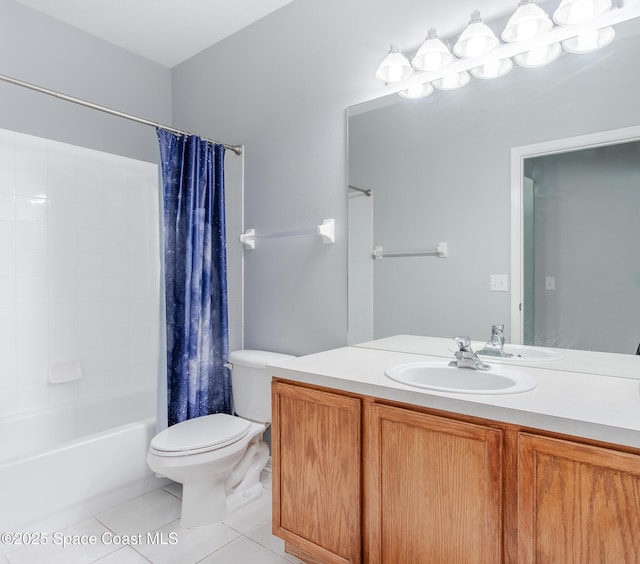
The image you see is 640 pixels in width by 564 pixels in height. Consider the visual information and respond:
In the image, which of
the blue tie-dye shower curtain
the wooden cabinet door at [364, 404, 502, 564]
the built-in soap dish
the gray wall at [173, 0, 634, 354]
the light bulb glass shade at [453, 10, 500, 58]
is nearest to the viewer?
the wooden cabinet door at [364, 404, 502, 564]

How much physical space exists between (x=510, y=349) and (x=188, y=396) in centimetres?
156

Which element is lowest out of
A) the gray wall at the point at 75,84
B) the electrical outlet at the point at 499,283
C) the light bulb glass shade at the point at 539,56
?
the electrical outlet at the point at 499,283

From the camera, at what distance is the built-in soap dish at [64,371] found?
7.77 feet

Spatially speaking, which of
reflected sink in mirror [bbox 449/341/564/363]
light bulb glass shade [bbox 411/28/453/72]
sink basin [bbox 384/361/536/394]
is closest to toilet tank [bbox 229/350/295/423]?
sink basin [bbox 384/361/536/394]

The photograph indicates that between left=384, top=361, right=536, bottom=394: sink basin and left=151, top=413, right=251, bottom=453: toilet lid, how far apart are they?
2.70 feet

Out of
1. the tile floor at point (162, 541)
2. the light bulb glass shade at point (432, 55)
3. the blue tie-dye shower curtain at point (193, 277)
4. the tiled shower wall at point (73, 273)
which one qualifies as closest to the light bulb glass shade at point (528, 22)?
the light bulb glass shade at point (432, 55)

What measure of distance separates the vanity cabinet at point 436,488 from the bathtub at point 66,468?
0.85 metres

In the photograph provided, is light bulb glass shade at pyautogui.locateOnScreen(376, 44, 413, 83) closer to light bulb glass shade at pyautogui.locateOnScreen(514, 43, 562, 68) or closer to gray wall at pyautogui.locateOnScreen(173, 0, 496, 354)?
gray wall at pyautogui.locateOnScreen(173, 0, 496, 354)

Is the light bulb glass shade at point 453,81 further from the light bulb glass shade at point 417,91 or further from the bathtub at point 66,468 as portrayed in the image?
the bathtub at point 66,468

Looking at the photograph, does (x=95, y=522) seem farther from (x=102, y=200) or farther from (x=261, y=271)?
(x=102, y=200)

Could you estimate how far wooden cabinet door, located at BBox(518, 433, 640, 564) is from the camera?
3.06ft

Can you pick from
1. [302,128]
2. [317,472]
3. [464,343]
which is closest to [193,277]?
[302,128]

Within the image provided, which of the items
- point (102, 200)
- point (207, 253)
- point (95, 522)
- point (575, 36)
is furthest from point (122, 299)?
point (575, 36)

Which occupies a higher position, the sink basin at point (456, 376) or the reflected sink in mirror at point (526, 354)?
the reflected sink in mirror at point (526, 354)
